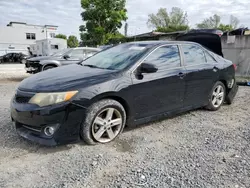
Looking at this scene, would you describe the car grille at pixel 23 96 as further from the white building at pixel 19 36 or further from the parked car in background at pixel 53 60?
the white building at pixel 19 36

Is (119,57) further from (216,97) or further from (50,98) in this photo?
(216,97)

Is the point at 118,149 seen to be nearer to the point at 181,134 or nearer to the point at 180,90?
the point at 181,134

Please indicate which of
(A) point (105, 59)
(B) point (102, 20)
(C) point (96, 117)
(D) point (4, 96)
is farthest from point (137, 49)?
(B) point (102, 20)

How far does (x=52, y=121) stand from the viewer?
2.75 metres

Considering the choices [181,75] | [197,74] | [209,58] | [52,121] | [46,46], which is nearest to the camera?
[52,121]

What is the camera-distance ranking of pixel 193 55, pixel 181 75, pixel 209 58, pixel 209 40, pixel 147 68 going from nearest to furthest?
pixel 147 68 < pixel 181 75 < pixel 193 55 < pixel 209 58 < pixel 209 40

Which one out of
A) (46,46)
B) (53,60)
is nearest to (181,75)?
(53,60)

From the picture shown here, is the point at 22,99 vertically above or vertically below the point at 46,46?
below

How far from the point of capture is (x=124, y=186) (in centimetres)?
226

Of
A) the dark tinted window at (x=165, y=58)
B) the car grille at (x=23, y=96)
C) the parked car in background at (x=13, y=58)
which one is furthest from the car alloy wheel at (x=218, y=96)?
the parked car in background at (x=13, y=58)

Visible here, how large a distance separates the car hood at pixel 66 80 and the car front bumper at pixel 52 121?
0.83 ft

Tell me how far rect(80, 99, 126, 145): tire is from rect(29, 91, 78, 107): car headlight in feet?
1.11

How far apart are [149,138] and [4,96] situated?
174 inches

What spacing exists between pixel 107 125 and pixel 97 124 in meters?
0.16
